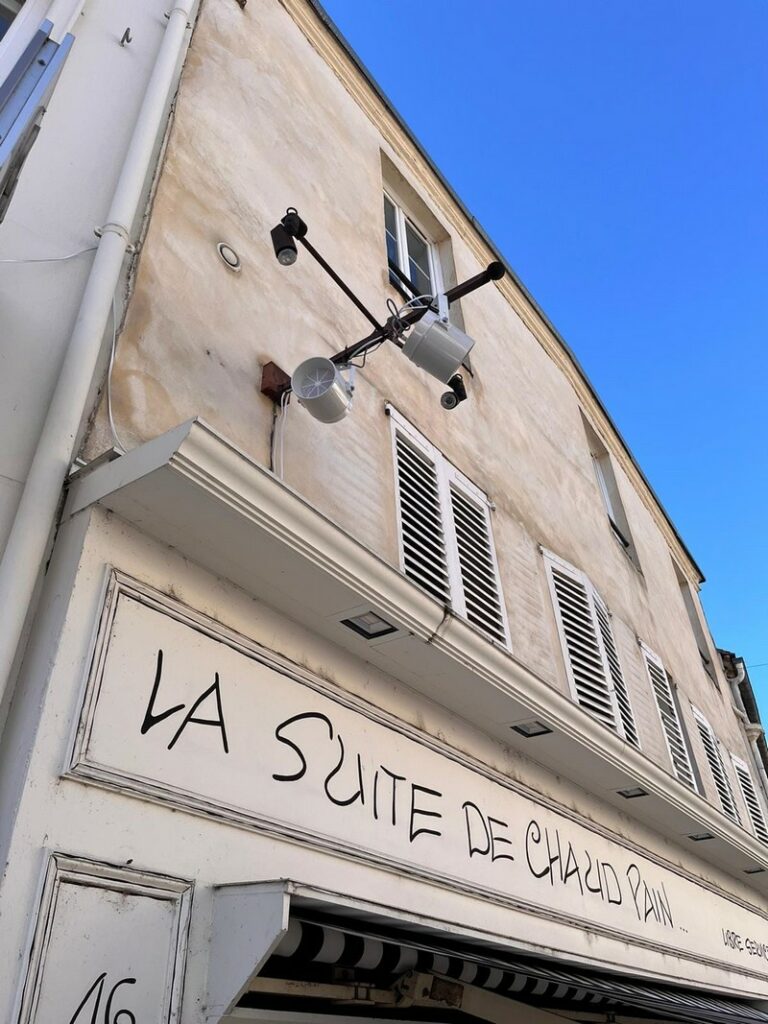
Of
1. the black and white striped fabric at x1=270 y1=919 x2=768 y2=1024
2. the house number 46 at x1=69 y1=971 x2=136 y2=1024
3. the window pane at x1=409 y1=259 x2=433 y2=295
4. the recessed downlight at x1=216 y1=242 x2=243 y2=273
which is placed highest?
the window pane at x1=409 y1=259 x2=433 y2=295

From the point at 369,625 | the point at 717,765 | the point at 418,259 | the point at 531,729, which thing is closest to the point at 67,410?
the point at 369,625

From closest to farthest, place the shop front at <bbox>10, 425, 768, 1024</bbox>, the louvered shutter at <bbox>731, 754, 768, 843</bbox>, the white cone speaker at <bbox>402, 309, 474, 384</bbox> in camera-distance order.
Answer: the shop front at <bbox>10, 425, 768, 1024</bbox>
the white cone speaker at <bbox>402, 309, 474, 384</bbox>
the louvered shutter at <bbox>731, 754, 768, 843</bbox>

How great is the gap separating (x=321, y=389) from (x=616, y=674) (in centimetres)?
523

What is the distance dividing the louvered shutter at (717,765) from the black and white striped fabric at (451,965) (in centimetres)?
504

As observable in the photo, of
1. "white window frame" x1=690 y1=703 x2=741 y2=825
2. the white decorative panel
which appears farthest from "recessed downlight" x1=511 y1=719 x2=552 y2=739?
"white window frame" x1=690 y1=703 x2=741 y2=825

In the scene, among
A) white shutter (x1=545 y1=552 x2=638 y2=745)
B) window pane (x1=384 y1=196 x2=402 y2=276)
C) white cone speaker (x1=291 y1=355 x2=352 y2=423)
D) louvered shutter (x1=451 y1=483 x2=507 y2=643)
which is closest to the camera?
white cone speaker (x1=291 y1=355 x2=352 y2=423)

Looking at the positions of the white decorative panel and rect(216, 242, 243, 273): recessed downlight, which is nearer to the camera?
the white decorative panel

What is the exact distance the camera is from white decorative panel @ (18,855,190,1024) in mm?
2400

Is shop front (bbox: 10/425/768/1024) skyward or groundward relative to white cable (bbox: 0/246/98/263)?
groundward

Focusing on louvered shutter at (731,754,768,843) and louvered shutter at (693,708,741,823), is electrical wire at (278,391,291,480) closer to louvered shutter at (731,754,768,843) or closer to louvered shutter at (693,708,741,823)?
louvered shutter at (693,708,741,823)

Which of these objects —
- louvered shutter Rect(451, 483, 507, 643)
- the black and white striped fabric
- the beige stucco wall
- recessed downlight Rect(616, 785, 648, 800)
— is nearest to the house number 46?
the black and white striped fabric

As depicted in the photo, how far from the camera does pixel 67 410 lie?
327 centimetres

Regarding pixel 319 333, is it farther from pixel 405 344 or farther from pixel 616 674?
pixel 616 674

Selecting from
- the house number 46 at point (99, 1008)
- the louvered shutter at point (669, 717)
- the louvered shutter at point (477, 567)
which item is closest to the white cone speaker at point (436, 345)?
the louvered shutter at point (477, 567)
